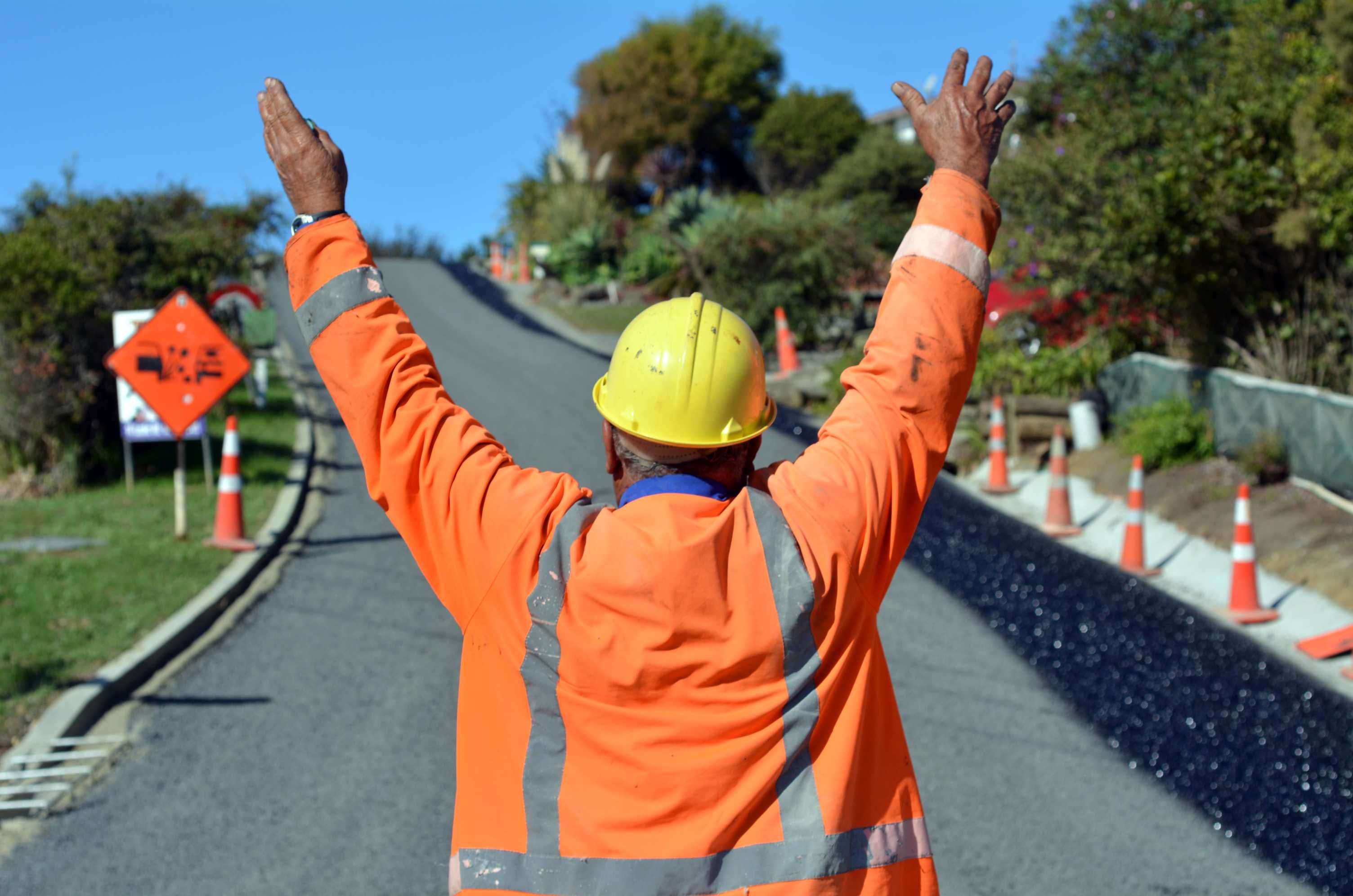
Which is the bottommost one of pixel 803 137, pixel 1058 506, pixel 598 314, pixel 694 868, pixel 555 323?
pixel 1058 506

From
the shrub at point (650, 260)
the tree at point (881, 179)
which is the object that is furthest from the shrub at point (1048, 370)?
the tree at point (881, 179)

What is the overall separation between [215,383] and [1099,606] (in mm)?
6937

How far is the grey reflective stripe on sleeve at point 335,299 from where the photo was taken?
2043 millimetres

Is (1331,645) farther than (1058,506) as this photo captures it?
No

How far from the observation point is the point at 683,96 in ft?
128

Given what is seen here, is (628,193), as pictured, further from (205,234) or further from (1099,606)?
(1099,606)

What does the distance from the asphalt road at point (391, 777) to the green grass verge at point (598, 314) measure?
1456 centimetres

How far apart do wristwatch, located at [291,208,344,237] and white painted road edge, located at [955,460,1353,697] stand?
6.43 meters

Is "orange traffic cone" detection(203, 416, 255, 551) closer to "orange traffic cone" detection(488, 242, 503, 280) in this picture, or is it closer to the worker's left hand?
the worker's left hand

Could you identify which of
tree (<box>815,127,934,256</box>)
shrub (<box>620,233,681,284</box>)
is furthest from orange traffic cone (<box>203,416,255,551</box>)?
tree (<box>815,127,934,256</box>)

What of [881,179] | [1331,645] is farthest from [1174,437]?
[881,179]

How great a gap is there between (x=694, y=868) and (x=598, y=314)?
76.3 feet

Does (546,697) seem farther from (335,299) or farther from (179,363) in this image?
(179,363)

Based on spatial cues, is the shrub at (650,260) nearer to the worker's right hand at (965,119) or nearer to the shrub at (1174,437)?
the shrub at (1174,437)
